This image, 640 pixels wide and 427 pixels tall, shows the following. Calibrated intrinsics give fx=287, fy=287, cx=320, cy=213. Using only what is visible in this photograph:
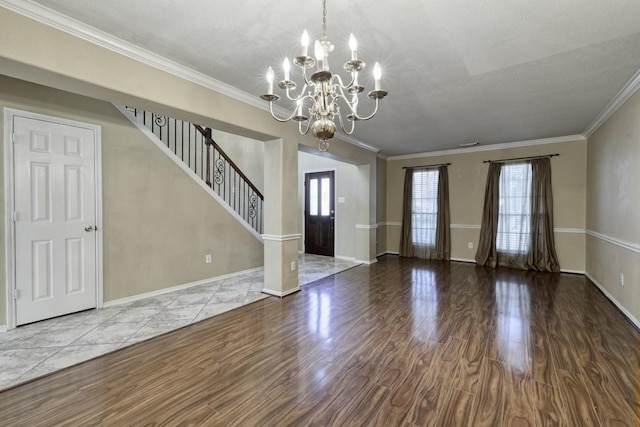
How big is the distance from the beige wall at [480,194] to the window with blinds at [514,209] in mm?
374

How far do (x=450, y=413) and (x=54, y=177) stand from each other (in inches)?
171

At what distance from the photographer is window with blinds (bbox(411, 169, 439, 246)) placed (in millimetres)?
6922

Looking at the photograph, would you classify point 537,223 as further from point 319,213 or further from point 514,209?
point 319,213

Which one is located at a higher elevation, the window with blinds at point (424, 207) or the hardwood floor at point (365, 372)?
the window with blinds at point (424, 207)

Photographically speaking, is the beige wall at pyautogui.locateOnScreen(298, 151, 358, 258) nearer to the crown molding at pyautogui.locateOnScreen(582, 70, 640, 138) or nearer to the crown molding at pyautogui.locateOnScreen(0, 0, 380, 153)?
the crown molding at pyautogui.locateOnScreen(0, 0, 380, 153)

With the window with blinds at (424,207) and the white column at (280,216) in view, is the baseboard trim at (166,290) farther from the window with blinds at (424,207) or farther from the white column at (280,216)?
the window with blinds at (424,207)

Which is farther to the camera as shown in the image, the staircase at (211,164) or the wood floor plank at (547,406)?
the staircase at (211,164)

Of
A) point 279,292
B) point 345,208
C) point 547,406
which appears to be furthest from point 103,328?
point 345,208

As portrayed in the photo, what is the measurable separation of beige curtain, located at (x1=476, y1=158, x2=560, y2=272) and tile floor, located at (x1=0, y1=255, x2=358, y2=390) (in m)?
5.05

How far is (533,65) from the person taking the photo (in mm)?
2762

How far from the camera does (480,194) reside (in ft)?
21.0

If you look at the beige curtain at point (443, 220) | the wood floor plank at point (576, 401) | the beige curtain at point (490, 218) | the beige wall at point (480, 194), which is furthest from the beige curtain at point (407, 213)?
the wood floor plank at point (576, 401)

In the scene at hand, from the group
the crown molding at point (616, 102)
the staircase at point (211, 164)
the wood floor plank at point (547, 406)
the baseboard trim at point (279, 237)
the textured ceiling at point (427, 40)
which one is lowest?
the wood floor plank at point (547, 406)

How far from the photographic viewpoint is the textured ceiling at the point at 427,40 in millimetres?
1981
